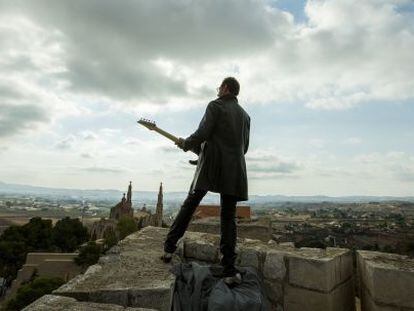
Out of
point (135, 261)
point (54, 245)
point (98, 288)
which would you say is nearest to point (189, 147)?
point (135, 261)

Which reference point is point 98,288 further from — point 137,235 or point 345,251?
point 345,251

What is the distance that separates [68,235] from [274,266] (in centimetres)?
4536

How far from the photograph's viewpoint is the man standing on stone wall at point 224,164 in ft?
11.0

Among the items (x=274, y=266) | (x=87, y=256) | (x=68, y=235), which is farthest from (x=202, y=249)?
(x=68, y=235)

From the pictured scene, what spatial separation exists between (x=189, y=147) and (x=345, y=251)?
202 cm

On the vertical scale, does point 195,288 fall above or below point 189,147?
below

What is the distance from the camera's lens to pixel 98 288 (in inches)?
Result: 109

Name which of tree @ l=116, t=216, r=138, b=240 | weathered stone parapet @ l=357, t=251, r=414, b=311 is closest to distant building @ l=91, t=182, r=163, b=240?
tree @ l=116, t=216, r=138, b=240

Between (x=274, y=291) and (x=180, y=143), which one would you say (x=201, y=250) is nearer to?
(x=274, y=291)

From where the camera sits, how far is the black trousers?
3.35 meters

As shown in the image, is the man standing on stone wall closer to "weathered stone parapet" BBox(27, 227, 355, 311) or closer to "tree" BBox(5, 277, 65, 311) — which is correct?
Answer: "weathered stone parapet" BBox(27, 227, 355, 311)

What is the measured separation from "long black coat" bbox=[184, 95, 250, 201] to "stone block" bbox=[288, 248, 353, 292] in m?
0.82

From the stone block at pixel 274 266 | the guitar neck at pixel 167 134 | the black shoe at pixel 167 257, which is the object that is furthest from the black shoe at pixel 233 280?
the guitar neck at pixel 167 134

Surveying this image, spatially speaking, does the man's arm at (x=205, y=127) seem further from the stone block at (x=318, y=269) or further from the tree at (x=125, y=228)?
the tree at (x=125, y=228)
